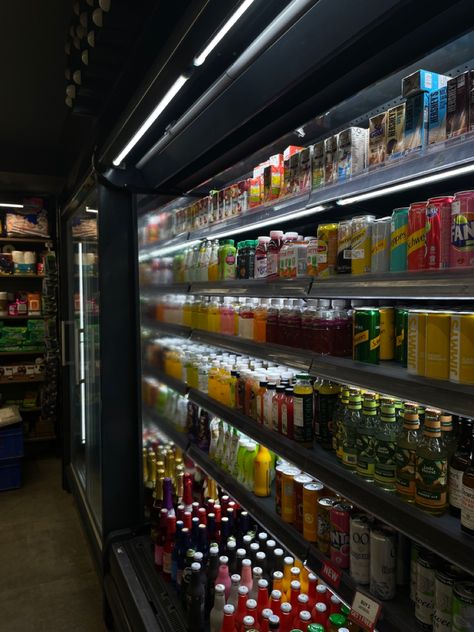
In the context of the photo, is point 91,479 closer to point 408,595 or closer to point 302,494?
point 302,494

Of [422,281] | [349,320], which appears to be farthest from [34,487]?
[422,281]

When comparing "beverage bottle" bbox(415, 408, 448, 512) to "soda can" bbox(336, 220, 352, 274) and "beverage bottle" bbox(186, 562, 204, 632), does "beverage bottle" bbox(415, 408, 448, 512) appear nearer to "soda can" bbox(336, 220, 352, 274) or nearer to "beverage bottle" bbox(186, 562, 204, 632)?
"soda can" bbox(336, 220, 352, 274)

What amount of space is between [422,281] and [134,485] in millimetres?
2467

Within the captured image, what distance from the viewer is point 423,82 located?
4.24 ft

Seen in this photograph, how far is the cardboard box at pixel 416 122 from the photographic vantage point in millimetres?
1287

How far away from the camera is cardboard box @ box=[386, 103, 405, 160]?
1348 millimetres

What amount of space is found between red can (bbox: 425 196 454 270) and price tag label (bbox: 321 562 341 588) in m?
0.98

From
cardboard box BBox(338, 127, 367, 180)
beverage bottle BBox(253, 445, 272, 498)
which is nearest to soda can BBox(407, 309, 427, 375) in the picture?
cardboard box BBox(338, 127, 367, 180)

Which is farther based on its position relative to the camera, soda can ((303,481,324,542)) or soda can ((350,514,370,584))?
soda can ((303,481,324,542))

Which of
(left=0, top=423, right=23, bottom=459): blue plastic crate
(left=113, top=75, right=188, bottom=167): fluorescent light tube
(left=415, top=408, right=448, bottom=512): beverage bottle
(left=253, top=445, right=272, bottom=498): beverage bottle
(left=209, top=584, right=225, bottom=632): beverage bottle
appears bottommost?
(left=0, top=423, right=23, bottom=459): blue plastic crate

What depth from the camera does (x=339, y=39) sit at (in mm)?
1348

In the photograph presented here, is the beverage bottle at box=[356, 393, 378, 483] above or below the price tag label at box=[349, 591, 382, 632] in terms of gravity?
above

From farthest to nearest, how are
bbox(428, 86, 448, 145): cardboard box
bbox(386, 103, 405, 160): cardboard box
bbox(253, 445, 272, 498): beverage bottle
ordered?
bbox(253, 445, 272, 498): beverage bottle
bbox(386, 103, 405, 160): cardboard box
bbox(428, 86, 448, 145): cardboard box

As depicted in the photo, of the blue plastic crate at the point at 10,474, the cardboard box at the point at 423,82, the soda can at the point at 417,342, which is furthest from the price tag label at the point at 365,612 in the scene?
the blue plastic crate at the point at 10,474
